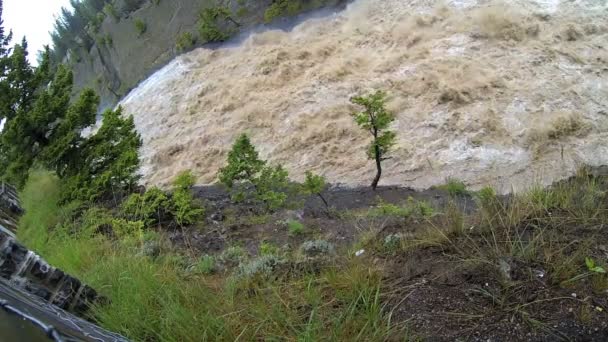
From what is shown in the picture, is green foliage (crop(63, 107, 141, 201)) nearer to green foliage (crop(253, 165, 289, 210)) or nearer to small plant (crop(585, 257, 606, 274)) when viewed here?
green foliage (crop(253, 165, 289, 210))

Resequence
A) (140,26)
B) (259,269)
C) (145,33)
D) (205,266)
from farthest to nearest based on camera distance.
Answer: (145,33) → (140,26) → (205,266) → (259,269)

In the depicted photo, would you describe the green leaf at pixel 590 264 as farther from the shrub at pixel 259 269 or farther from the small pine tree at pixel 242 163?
the small pine tree at pixel 242 163

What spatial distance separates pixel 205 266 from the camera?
486 cm

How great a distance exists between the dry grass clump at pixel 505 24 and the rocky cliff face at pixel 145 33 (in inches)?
227

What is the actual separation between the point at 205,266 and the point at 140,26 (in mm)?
24095

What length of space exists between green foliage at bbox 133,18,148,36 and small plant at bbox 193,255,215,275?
2382 centimetres

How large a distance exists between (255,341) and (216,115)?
14916mm

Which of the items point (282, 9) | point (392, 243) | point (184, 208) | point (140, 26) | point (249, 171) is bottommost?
point (184, 208)

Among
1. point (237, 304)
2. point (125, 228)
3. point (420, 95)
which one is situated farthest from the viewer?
point (420, 95)

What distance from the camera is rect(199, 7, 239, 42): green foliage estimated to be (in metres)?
21.4

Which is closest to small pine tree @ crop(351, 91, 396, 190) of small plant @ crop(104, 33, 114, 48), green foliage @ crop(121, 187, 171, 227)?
green foliage @ crop(121, 187, 171, 227)

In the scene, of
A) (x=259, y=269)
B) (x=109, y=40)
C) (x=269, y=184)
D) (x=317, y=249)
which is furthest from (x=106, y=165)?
(x=109, y=40)

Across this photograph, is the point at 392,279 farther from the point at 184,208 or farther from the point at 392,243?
the point at 184,208

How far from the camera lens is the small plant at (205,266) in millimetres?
4680
